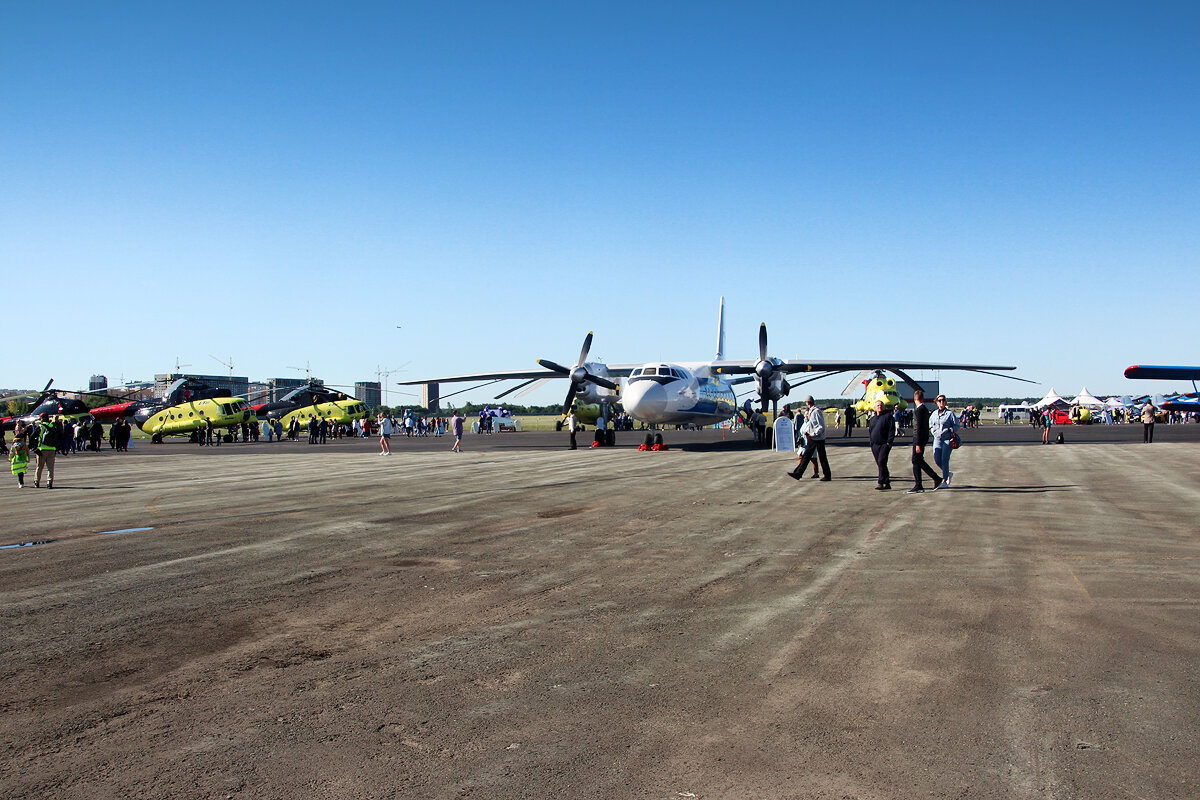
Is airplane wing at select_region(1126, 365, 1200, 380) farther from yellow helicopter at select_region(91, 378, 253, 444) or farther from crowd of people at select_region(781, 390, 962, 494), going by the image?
yellow helicopter at select_region(91, 378, 253, 444)

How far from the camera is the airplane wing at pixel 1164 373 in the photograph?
2612cm

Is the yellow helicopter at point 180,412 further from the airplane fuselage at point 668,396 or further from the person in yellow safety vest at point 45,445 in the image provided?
the person in yellow safety vest at point 45,445

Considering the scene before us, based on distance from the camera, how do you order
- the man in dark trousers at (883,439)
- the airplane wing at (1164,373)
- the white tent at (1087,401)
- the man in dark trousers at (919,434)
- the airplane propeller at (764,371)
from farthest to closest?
the white tent at (1087,401) < the airplane propeller at (764,371) < the airplane wing at (1164,373) < the man in dark trousers at (883,439) < the man in dark trousers at (919,434)

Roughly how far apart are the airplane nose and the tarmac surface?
1625cm

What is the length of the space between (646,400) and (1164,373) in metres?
18.0

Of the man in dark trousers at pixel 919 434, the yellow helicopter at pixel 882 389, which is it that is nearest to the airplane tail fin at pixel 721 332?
the yellow helicopter at pixel 882 389

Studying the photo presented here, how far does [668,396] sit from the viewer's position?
27406 millimetres

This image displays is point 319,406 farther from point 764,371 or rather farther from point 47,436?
point 47,436

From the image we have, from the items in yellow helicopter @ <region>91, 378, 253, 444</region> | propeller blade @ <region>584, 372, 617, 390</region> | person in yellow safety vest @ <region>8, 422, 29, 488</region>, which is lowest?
person in yellow safety vest @ <region>8, 422, 29, 488</region>

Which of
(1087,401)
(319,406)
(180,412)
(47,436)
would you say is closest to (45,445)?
(47,436)

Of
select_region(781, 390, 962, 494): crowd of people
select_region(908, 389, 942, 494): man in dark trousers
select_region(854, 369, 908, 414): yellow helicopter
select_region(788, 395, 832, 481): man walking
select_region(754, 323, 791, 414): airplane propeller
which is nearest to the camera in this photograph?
select_region(908, 389, 942, 494): man in dark trousers

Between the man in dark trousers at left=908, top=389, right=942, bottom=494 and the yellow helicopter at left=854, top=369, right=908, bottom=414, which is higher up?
the yellow helicopter at left=854, top=369, right=908, bottom=414

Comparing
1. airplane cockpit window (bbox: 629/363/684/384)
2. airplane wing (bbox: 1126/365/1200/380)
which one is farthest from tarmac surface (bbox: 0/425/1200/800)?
airplane wing (bbox: 1126/365/1200/380)

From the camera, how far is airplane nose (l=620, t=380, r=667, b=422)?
2698 cm
